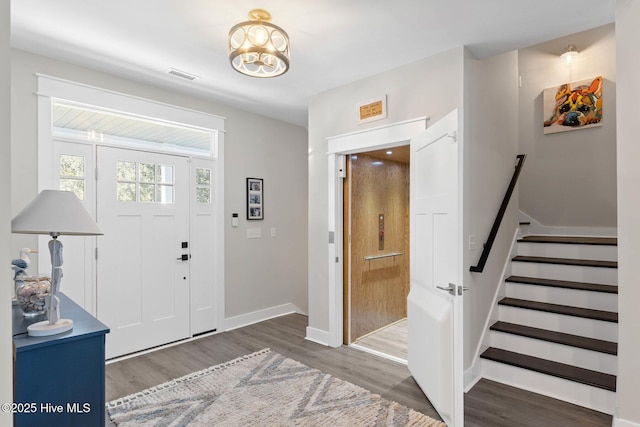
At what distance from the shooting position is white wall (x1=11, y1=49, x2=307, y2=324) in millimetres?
2846

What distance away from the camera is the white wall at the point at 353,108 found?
9.43 feet

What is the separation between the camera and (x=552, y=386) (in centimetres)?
261

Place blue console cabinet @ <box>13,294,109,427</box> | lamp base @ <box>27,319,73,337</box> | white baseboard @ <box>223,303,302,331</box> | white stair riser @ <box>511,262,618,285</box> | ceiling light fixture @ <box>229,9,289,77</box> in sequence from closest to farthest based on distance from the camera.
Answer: blue console cabinet @ <box>13,294,109,427</box> → lamp base @ <box>27,319,73,337</box> → ceiling light fixture @ <box>229,9,289,77</box> → white stair riser @ <box>511,262,618,285</box> → white baseboard @ <box>223,303,302,331</box>

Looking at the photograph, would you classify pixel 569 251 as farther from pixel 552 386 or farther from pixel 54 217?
pixel 54 217

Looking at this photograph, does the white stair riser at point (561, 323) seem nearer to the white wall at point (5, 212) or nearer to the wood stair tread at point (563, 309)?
the wood stair tread at point (563, 309)

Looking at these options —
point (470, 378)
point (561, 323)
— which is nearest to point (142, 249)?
point (470, 378)

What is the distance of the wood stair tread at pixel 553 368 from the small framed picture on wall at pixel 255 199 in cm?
294

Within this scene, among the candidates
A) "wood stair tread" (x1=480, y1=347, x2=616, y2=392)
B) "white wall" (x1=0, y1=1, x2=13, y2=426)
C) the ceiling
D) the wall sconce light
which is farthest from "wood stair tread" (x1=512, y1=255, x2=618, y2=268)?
"white wall" (x1=0, y1=1, x2=13, y2=426)

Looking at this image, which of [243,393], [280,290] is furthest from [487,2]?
[280,290]

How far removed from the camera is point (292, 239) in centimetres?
510

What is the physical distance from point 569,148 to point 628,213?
2.52m

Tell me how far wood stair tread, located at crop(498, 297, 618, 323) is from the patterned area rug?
145 centimetres

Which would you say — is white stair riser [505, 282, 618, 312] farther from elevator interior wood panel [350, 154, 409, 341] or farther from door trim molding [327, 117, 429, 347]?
door trim molding [327, 117, 429, 347]

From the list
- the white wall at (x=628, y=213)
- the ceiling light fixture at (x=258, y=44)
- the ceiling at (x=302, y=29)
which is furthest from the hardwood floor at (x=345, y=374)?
the ceiling at (x=302, y=29)
